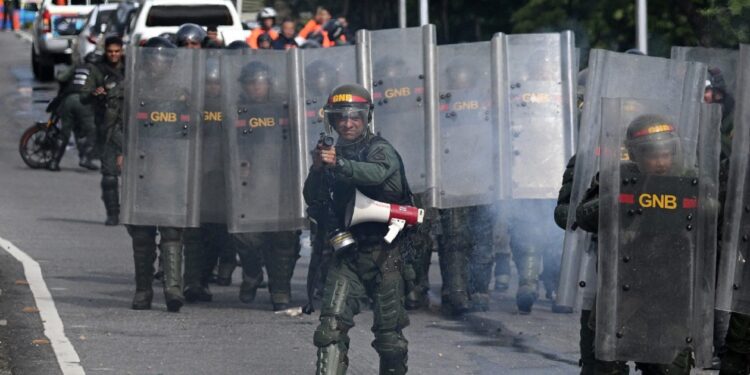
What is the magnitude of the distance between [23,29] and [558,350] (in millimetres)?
55458

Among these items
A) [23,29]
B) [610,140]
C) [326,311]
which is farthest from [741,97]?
[23,29]

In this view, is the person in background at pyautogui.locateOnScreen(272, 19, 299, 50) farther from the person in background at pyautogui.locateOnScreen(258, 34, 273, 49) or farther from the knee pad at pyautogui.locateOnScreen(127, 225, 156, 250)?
the knee pad at pyautogui.locateOnScreen(127, 225, 156, 250)

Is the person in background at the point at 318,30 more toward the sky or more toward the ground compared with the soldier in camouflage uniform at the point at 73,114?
more toward the sky

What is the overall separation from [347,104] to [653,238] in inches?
95.7

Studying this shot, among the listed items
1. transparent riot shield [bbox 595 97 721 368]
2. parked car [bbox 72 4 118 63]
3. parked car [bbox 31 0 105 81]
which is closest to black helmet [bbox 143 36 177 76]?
transparent riot shield [bbox 595 97 721 368]

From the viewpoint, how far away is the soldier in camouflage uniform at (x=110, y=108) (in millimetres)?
16281

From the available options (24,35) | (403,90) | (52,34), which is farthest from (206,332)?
(24,35)

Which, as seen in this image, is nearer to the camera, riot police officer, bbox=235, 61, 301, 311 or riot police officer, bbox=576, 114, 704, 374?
riot police officer, bbox=576, 114, 704, 374

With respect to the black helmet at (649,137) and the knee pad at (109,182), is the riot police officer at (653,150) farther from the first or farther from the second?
the knee pad at (109,182)

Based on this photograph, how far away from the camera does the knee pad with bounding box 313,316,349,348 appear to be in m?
8.41

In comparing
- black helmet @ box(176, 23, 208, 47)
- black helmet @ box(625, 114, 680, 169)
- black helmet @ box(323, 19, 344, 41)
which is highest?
black helmet @ box(323, 19, 344, 41)

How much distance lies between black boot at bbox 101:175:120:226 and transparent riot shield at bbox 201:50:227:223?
5014 mm

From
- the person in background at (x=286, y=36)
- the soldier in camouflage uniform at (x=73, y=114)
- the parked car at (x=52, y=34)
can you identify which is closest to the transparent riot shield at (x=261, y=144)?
the person in background at (x=286, y=36)

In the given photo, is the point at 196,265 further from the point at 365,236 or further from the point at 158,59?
the point at 365,236
